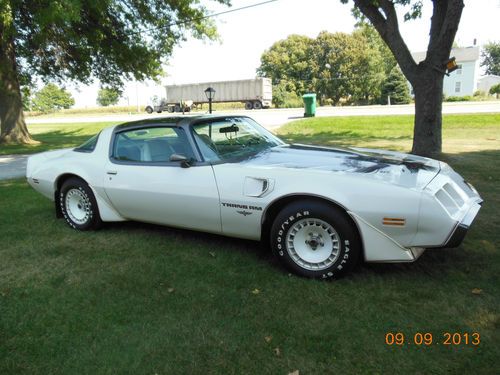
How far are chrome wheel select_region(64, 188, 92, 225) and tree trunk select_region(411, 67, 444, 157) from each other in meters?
7.07

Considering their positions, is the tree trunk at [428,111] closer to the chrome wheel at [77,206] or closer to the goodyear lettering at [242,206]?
the goodyear lettering at [242,206]

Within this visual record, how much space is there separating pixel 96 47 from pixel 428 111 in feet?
37.0

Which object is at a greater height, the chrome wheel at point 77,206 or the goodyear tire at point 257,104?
the goodyear tire at point 257,104

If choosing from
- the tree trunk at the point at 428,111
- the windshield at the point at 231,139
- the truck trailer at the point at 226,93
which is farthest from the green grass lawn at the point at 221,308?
the truck trailer at the point at 226,93

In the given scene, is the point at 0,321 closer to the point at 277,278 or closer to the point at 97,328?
the point at 97,328

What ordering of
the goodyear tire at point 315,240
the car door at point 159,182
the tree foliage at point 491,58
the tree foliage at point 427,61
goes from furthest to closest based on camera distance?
the tree foliage at point 491,58, the tree foliage at point 427,61, the car door at point 159,182, the goodyear tire at point 315,240

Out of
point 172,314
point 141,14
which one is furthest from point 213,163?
point 141,14

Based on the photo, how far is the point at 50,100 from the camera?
73438 mm

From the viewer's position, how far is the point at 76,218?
4.91 metres

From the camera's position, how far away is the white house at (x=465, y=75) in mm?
59312

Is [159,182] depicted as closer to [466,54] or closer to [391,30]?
[391,30]

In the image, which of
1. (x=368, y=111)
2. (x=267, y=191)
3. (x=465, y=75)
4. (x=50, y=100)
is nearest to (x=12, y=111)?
(x=267, y=191)

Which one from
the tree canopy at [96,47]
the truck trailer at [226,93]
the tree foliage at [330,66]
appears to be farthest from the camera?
the tree foliage at [330,66]
